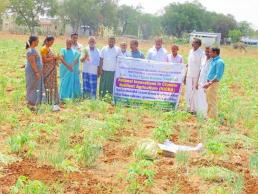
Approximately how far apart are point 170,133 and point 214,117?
1.74 meters

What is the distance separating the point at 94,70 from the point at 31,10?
48.5m

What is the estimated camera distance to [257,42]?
78.6 meters

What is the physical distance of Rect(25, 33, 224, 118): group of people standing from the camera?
27.5 feet

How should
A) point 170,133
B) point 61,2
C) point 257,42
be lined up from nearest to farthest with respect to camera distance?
point 170,133
point 61,2
point 257,42

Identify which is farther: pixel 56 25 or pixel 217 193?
pixel 56 25

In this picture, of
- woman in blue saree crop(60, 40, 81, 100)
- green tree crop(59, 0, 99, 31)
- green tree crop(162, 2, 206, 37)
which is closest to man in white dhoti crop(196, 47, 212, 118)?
woman in blue saree crop(60, 40, 81, 100)

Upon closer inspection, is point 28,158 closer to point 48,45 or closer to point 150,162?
point 150,162

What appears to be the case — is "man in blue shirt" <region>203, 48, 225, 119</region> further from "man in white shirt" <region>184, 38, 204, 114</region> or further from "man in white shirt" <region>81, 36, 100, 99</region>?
"man in white shirt" <region>81, 36, 100, 99</region>

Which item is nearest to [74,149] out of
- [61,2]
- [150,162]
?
[150,162]

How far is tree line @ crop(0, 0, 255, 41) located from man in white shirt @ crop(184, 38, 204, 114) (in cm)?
4672

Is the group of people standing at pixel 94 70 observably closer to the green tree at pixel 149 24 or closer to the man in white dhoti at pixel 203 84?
the man in white dhoti at pixel 203 84

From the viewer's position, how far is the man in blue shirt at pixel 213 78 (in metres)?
8.24

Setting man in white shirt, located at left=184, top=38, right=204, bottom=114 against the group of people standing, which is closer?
the group of people standing

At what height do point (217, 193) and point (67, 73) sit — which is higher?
point (67, 73)
